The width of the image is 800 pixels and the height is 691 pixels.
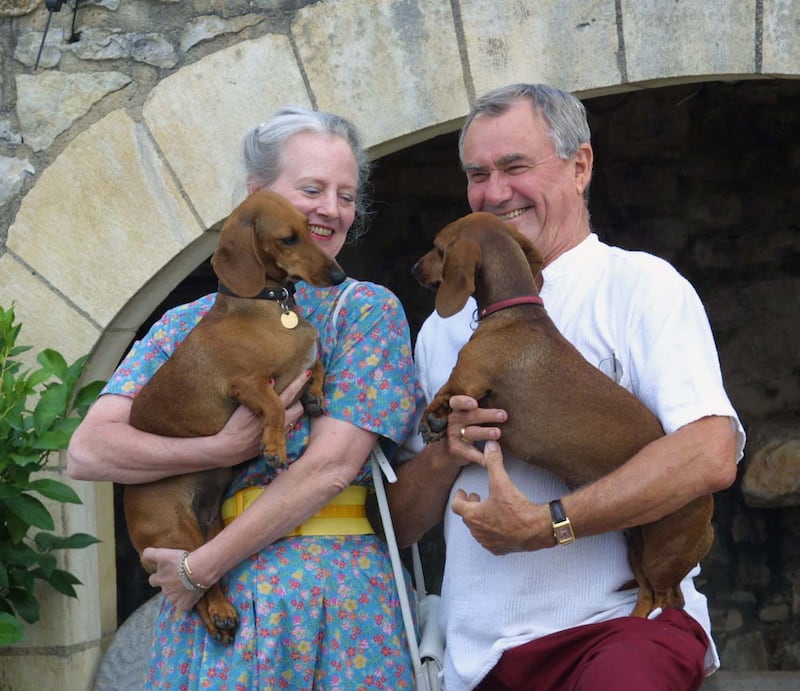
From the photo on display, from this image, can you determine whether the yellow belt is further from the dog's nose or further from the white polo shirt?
the dog's nose

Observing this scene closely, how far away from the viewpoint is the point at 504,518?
245cm

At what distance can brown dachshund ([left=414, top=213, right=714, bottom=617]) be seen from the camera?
2.49m

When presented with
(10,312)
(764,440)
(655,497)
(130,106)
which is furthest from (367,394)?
(764,440)

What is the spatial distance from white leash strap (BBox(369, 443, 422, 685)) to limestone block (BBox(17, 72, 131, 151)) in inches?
87.3

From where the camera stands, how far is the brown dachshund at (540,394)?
98.0 inches

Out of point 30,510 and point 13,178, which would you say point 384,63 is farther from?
point 30,510

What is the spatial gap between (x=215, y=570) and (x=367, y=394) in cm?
47

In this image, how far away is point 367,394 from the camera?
268 centimetres

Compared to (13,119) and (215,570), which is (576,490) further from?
(13,119)

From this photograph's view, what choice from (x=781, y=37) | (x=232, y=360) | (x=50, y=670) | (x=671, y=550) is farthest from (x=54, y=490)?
(x=781, y=37)

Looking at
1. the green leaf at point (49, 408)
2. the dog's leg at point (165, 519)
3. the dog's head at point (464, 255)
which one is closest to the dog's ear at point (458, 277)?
the dog's head at point (464, 255)

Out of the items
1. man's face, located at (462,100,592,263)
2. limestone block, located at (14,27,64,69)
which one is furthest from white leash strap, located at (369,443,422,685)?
limestone block, located at (14,27,64,69)

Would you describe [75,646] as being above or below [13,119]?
below

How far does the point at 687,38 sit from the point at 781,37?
11.4 inches
